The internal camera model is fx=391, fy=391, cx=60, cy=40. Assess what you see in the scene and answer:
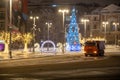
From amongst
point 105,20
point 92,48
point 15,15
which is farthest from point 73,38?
point 105,20

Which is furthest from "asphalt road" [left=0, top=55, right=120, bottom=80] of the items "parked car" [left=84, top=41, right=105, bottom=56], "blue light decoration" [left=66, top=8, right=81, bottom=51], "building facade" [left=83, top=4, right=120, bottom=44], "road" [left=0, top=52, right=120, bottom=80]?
Answer: "building facade" [left=83, top=4, right=120, bottom=44]

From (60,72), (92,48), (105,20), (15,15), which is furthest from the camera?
(105,20)

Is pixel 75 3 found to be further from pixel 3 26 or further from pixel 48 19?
pixel 3 26

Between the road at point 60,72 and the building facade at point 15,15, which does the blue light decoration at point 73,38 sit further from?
the road at point 60,72

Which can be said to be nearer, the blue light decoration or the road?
the road

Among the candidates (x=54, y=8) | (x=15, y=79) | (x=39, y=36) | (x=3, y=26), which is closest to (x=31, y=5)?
(x=54, y=8)

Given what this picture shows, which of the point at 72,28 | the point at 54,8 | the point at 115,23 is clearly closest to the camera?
the point at 72,28

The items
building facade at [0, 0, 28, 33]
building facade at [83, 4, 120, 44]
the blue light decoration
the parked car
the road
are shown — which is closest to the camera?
the road

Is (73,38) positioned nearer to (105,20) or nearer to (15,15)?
(15,15)

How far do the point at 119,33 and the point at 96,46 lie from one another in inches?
3368

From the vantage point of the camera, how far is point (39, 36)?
138750 mm

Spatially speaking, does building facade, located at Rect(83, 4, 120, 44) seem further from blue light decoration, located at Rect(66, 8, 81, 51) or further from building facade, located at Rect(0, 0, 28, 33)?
blue light decoration, located at Rect(66, 8, 81, 51)

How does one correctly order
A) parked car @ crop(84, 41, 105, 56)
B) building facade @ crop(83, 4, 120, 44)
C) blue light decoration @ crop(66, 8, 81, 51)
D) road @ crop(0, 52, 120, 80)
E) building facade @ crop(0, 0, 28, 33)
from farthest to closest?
building facade @ crop(83, 4, 120, 44)
building facade @ crop(0, 0, 28, 33)
blue light decoration @ crop(66, 8, 81, 51)
parked car @ crop(84, 41, 105, 56)
road @ crop(0, 52, 120, 80)

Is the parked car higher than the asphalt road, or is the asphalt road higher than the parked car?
the parked car
